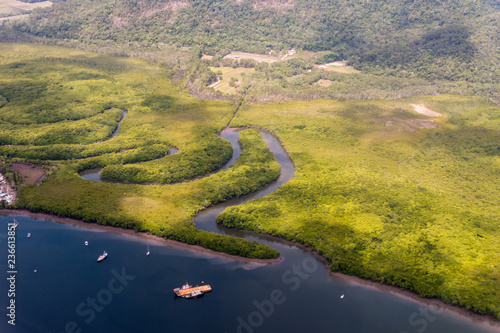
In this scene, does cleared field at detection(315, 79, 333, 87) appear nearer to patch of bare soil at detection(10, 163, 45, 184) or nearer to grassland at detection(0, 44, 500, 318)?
grassland at detection(0, 44, 500, 318)

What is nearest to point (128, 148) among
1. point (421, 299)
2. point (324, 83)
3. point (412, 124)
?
point (421, 299)

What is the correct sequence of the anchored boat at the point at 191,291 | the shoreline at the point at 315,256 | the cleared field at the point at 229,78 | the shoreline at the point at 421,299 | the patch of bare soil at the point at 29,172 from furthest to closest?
the cleared field at the point at 229,78 → the patch of bare soil at the point at 29,172 → the anchored boat at the point at 191,291 → the shoreline at the point at 315,256 → the shoreline at the point at 421,299

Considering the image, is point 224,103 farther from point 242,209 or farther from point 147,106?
point 242,209

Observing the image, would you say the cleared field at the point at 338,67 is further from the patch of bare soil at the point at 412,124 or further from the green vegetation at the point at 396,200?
the patch of bare soil at the point at 412,124

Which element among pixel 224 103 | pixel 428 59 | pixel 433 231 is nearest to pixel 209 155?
pixel 224 103

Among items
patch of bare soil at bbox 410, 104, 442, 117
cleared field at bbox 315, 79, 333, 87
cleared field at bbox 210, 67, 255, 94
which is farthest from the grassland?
cleared field at bbox 315, 79, 333, 87

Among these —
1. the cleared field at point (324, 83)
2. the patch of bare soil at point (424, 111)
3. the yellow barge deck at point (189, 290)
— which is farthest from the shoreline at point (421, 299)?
the cleared field at point (324, 83)

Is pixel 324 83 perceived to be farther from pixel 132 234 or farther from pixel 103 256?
pixel 103 256
